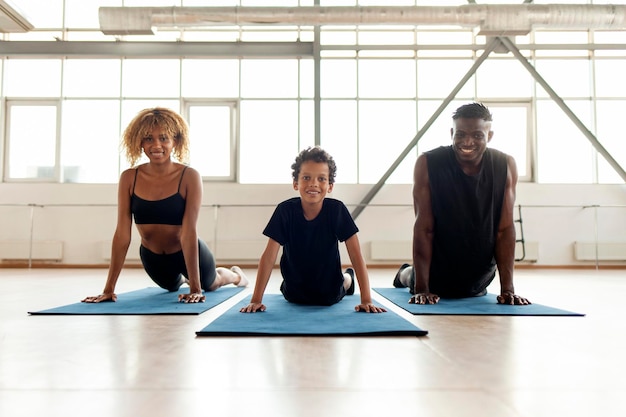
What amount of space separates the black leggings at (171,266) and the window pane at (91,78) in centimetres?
552

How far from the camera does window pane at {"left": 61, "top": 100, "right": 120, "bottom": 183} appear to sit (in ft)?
A: 24.5

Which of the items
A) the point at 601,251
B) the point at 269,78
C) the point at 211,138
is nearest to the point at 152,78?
the point at 211,138

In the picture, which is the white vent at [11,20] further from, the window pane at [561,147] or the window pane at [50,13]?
the window pane at [561,147]

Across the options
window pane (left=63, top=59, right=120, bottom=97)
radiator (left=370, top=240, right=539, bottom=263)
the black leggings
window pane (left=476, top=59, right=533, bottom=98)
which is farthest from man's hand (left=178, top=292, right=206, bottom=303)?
window pane (left=476, top=59, right=533, bottom=98)

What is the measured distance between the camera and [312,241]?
2.32m

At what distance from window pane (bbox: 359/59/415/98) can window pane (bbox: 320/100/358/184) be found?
379 mm

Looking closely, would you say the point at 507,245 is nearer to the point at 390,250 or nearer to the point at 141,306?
the point at 141,306

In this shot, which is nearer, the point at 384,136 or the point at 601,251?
the point at 601,251

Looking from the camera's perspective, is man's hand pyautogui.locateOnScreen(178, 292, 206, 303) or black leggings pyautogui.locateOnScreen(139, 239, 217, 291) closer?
man's hand pyautogui.locateOnScreen(178, 292, 206, 303)

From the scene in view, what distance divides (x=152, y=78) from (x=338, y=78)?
117 inches

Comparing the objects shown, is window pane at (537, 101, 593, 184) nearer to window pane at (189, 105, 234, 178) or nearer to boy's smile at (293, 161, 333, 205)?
window pane at (189, 105, 234, 178)

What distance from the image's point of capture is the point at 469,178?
8.12ft

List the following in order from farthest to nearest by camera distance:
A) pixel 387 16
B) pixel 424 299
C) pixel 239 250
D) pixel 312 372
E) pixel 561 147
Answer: pixel 561 147 < pixel 239 250 < pixel 387 16 < pixel 424 299 < pixel 312 372

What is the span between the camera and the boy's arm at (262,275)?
207 cm
